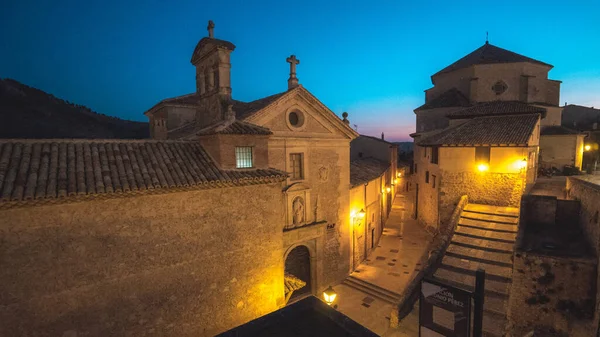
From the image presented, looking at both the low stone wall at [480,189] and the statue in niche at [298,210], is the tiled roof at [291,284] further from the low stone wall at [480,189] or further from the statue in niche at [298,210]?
the low stone wall at [480,189]

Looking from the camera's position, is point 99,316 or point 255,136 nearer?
point 99,316

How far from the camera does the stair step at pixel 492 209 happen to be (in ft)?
54.4

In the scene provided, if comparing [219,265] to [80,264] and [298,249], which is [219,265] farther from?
[298,249]

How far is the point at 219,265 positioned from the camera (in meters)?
10.8

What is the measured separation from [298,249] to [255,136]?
7.02 metres

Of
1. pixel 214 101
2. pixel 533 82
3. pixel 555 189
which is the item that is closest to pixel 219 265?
pixel 214 101

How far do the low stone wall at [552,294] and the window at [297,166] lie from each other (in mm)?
9569

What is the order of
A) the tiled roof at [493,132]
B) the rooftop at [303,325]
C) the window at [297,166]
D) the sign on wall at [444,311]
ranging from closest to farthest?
the rooftop at [303,325], the sign on wall at [444,311], the window at [297,166], the tiled roof at [493,132]

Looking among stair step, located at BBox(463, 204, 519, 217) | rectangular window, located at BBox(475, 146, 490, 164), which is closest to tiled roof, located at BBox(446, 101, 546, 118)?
rectangular window, located at BBox(475, 146, 490, 164)

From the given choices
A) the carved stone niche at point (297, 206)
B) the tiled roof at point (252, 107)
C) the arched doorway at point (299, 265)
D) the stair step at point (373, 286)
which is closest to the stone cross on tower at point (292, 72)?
the tiled roof at point (252, 107)

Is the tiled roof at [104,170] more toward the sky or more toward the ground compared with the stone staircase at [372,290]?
more toward the sky

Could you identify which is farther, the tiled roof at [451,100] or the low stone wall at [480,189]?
the tiled roof at [451,100]

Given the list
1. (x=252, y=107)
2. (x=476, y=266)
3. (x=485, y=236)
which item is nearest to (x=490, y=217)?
(x=485, y=236)

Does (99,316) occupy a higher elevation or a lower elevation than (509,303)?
higher
